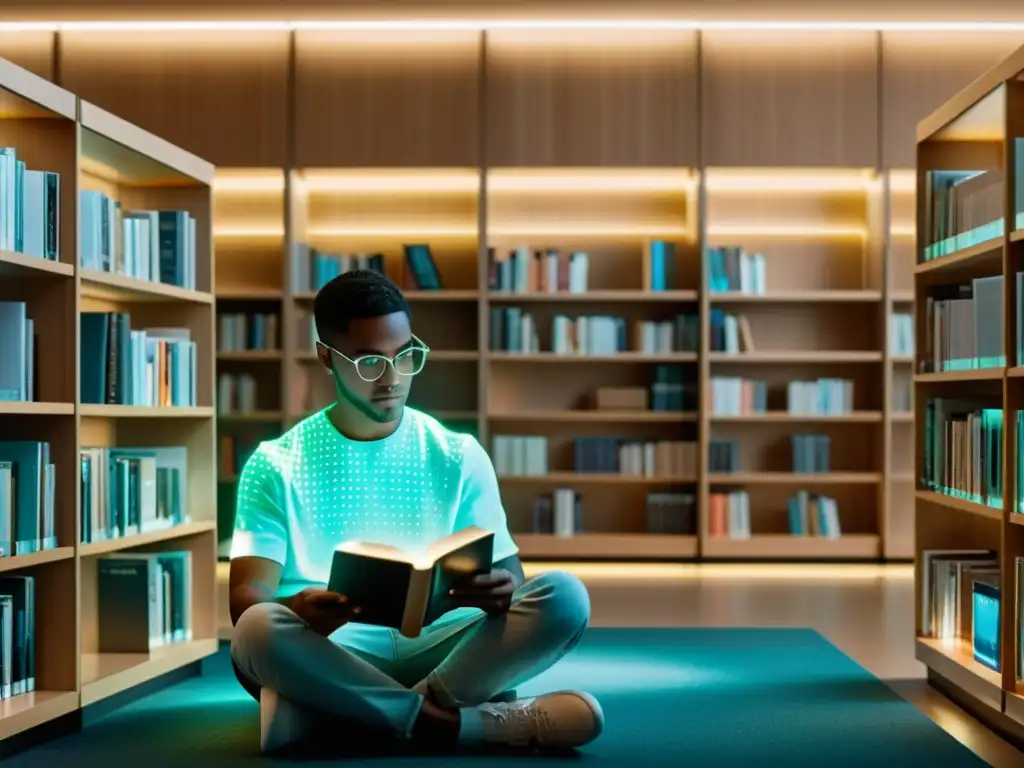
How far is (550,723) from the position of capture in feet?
9.54

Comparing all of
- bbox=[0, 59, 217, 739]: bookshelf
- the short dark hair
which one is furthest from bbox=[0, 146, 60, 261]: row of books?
the short dark hair

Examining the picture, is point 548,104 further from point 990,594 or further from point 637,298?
point 990,594

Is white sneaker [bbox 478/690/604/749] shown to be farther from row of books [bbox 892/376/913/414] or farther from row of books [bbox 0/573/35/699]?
row of books [bbox 892/376/913/414]

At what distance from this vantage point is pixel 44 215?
329 centimetres

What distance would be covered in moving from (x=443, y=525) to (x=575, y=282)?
179 inches

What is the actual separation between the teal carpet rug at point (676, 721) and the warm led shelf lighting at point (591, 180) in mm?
3601

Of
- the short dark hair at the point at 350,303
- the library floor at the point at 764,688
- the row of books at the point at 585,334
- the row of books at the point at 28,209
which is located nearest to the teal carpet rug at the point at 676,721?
the library floor at the point at 764,688

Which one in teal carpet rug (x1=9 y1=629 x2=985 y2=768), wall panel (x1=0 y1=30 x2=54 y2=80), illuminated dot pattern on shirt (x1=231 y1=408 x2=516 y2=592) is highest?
wall panel (x1=0 y1=30 x2=54 y2=80)

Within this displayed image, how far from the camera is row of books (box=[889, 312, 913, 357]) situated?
7.36 m

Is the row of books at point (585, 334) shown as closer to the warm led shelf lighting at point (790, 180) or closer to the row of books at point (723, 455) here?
the row of books at point (723, 455)

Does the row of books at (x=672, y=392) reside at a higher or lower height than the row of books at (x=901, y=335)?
lower

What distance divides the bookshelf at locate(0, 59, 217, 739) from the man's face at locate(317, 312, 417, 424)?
2.47ft

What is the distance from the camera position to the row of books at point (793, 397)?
294 inches

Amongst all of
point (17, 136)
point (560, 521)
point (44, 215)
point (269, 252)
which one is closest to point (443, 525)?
point (44, 215)
